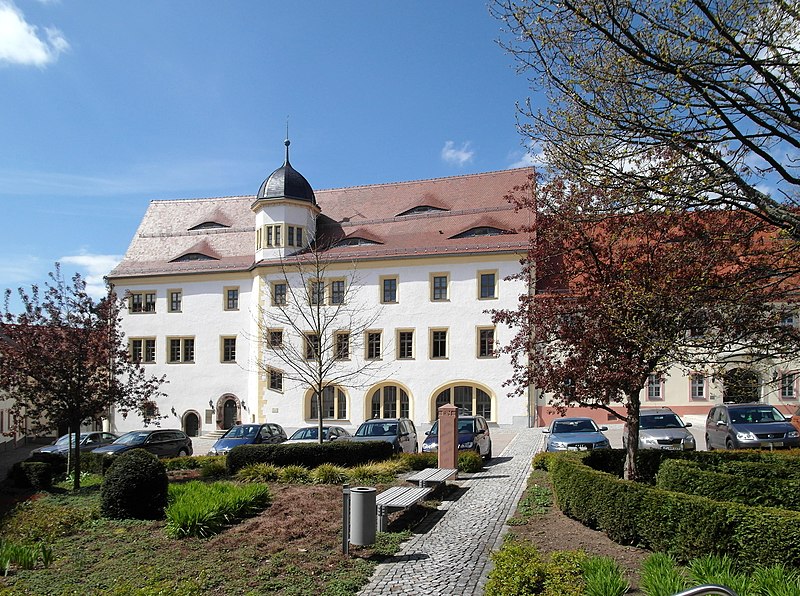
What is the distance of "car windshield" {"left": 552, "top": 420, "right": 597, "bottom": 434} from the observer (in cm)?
2033

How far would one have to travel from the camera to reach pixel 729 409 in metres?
21.3

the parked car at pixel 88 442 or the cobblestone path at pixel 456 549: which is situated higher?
the cobblestone path at pixel 456 549

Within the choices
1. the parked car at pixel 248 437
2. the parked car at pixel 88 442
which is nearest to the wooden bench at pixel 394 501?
the parked car at pixel 248 437

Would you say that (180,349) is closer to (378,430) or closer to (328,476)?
(378,430)

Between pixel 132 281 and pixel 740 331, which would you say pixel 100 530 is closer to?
pixel 740 331

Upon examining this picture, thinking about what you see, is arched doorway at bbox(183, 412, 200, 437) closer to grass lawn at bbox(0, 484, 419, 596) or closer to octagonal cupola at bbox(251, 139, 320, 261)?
octagonal cupola at bbox(251, 139, 320, 261)

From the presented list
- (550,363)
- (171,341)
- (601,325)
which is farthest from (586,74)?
(171,341)

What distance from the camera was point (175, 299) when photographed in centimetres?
4106

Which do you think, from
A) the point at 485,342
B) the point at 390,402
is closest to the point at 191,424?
the point at 390,402

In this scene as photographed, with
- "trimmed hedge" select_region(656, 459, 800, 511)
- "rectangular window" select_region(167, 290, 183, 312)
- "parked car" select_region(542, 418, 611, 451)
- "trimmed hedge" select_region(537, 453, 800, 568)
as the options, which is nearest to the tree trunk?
"trimmed hedge" select_region(656, 459, 800, 511)

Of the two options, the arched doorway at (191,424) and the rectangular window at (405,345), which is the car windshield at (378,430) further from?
the arched doorway at (191,424)

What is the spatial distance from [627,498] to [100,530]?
8072mm

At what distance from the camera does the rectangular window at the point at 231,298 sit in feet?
131

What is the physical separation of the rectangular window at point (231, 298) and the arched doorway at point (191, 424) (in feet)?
21.1
